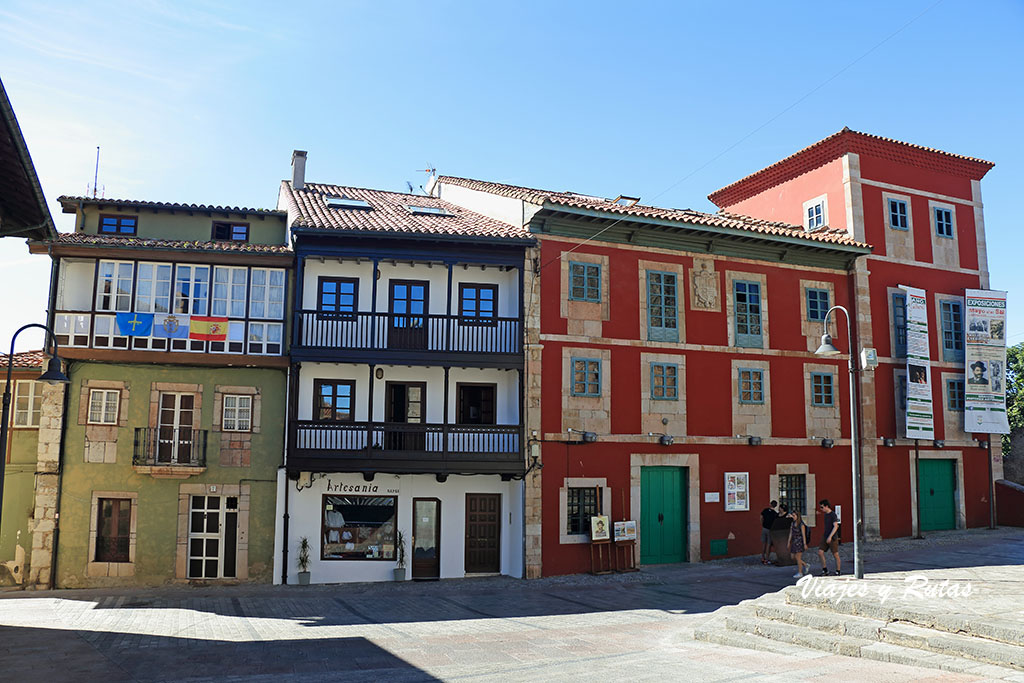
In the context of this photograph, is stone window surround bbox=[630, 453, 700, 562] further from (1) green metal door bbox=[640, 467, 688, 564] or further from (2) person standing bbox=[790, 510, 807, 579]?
(2) person standing bbox=[790, 510, 807, 579]

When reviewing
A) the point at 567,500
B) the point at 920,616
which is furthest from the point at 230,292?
the point at 920,616

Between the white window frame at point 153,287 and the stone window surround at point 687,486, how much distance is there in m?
13.0

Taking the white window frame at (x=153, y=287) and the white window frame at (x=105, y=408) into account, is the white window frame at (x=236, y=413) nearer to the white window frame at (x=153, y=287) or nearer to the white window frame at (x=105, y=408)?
the white window frame at (x=105, y=408)

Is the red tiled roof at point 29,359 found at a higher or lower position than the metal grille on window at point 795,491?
higher

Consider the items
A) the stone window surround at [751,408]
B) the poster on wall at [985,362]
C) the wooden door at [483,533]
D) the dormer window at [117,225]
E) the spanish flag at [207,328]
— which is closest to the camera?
the spanish flag at [207,328]

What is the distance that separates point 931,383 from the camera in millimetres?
26625

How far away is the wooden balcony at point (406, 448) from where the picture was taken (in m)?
20.3

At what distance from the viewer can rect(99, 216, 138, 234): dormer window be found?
22500mm

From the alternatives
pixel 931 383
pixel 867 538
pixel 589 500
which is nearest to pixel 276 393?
pixel 589 500

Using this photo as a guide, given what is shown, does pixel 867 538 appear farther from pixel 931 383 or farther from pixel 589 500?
pixel 589 500

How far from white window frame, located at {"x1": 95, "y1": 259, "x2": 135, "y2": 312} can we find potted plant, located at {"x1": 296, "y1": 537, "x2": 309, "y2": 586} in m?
7.44

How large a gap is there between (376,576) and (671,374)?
9.82 m

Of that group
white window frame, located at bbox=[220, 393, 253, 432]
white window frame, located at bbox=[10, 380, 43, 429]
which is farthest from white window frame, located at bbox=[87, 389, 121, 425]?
white window frame, located at bbox=[220, 393, 253, 432]

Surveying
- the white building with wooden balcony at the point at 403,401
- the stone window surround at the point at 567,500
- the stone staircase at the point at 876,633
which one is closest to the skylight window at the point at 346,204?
the white building with wooden balcony at the point at 403,401
